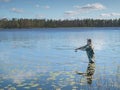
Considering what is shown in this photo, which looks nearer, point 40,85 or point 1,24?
point 40,85

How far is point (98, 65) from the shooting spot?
21500 millimetres

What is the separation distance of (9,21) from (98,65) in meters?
168

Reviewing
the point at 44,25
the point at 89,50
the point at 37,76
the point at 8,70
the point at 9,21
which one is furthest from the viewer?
the point at 44,25

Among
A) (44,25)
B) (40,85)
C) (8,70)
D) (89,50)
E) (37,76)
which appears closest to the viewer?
(40,85)

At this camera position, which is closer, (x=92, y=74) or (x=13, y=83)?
(x=13, y=83)

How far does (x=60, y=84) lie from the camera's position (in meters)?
15.0

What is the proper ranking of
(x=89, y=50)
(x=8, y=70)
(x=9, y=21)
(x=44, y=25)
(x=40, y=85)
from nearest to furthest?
(x=40, y=85) < (x=8, y=70) < (x=89, y=50) < (x=9, y=21) < (x=44, y=25)

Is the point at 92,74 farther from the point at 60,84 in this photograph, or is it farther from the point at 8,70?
the point at 8,70

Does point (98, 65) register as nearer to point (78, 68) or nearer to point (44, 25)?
point (78, 68)

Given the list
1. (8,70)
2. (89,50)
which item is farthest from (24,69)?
(89,50)

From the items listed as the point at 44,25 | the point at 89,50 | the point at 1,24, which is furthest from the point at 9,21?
the point at 89,50

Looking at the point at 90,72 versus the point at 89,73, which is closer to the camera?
the point at 89,73

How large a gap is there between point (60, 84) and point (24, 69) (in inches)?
224

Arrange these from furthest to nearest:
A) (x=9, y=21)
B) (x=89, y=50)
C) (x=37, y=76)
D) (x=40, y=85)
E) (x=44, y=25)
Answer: (x=44, y=25), (x=9, y=21), (x=89, y=50), (x=37, y=76), (x=40, y=85)
